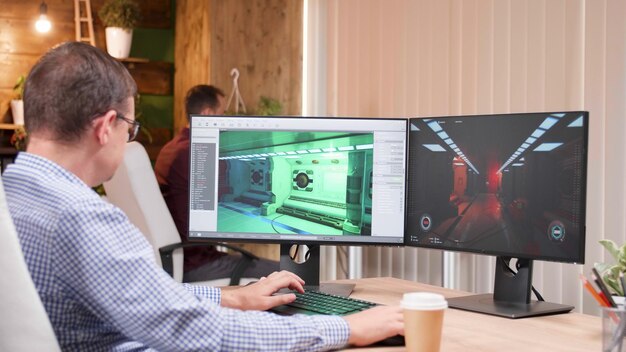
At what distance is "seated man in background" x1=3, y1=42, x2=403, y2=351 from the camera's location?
131cm

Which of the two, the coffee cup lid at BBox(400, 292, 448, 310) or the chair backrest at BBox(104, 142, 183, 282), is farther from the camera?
the chair backrest at BBox(104, 142, 183, 282)

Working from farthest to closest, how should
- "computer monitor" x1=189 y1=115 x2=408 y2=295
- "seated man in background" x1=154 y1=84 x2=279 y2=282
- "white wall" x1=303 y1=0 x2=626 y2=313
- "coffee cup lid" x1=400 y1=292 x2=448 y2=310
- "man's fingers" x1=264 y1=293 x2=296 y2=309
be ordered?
"seated man in background" x1=154 y1=84 x2=279 y2=282 → "white wall" x1=303 y1=0 x2=626 y2=313 → "computer monitor" x1=189 y1=115 x2=408 y2=295 → "man's fingers" x1=264 y1=293 x2=296 y2=309 → "coffee cup lid" x1=400 y1=292 x2=448 y2=310

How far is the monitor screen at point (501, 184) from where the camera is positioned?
6.70 ft

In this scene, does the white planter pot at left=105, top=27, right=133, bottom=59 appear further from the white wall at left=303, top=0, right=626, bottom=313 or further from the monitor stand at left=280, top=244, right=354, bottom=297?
the monitor stand at left=280, top=244, right=354, bottom=297

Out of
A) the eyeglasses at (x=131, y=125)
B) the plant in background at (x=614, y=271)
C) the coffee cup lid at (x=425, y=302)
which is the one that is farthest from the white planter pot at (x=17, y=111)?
the coffee cup lid at (x=425, y=302)

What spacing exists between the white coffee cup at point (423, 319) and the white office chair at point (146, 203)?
2074 mm

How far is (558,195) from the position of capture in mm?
2059

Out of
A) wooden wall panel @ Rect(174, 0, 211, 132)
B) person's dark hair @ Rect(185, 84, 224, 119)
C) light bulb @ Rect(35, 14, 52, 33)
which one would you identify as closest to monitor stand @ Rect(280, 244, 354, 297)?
person's dark hair @ Rect(185, 84, 224, 119)

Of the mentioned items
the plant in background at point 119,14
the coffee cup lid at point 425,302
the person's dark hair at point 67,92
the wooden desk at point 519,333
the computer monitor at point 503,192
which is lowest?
the wooden desk at point 519,333

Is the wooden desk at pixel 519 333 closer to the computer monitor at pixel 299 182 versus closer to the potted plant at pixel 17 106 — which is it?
the computer monitor at pixel 299 182

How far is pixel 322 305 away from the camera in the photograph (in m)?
1.93

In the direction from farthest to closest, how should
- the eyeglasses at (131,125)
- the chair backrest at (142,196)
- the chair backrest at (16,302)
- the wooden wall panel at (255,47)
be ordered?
the wooden wall panel at (255,47) → the chair backrest at (142,196) → the eyeglasses at (131,125) → the chair backrest at (16,302)

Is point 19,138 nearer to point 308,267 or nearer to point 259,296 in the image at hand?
point 308,267

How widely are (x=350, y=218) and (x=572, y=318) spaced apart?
0.67 metres
